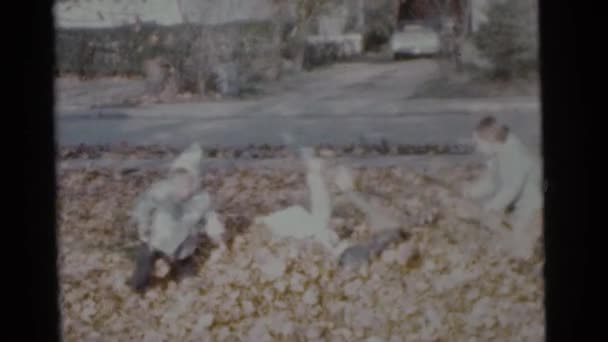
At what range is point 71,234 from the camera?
3033 millimetres

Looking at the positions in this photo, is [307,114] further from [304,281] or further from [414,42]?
[304,281]

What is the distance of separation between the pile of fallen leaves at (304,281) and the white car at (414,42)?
1.29ft

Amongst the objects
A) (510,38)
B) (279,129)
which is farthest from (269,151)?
(510,38)

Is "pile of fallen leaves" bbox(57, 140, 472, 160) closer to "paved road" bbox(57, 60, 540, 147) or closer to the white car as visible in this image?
"paved road" bbox(57, 60, 540, 147)

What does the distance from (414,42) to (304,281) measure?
0.87 metres

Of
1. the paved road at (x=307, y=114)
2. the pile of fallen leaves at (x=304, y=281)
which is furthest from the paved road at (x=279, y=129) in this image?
the pile of fallen leaves at (x=304, y=281)

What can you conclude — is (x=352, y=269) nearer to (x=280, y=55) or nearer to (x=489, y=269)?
(x=489, y=269)

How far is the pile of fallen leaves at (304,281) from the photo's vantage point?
3.02 meters

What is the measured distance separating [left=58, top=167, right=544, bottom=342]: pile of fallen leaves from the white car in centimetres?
39

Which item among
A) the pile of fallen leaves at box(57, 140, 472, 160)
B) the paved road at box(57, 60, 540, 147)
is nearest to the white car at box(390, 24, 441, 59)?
the paved road at box(57, 60, 540, 147)

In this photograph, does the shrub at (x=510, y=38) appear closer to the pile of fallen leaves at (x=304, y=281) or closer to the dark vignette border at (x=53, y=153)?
the dark vignette border at (x=53, y=153)

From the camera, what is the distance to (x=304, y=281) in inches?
119

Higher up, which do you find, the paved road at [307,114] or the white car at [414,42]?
the white car at [414,42]

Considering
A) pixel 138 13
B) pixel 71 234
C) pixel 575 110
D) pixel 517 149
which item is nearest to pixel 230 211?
pixel 71 234
